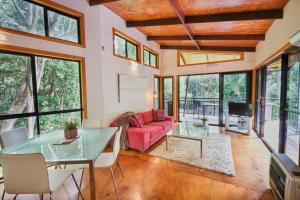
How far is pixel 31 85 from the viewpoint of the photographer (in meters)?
2.58

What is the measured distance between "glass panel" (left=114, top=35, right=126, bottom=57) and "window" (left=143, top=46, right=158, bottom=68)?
1.20m

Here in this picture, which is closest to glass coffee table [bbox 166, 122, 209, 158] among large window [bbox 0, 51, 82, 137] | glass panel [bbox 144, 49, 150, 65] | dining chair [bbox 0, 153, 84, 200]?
large window [bbox 0, 51, 82, 137]

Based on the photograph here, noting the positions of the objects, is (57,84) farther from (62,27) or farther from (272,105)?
(272,105)

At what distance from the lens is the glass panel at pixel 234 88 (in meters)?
5.18

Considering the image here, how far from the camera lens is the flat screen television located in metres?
4.58

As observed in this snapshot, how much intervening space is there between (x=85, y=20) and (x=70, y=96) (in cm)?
163

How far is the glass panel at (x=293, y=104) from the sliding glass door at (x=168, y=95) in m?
4.19

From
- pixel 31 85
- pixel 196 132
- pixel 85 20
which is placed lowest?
pixel 196 132

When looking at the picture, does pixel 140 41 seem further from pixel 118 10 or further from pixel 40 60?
pixel 40 60

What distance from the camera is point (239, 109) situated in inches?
188

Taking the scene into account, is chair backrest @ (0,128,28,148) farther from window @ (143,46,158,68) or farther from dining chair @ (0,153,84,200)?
window @ (143,46,158,68)

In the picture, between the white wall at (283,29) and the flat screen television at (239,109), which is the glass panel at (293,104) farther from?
the flat screen television at (239,109)

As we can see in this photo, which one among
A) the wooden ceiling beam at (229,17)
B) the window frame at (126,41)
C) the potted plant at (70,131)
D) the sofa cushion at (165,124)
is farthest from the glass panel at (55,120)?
the wooden ceiling beam at (229,17)

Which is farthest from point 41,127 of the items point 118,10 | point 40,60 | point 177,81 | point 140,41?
point 177,81
